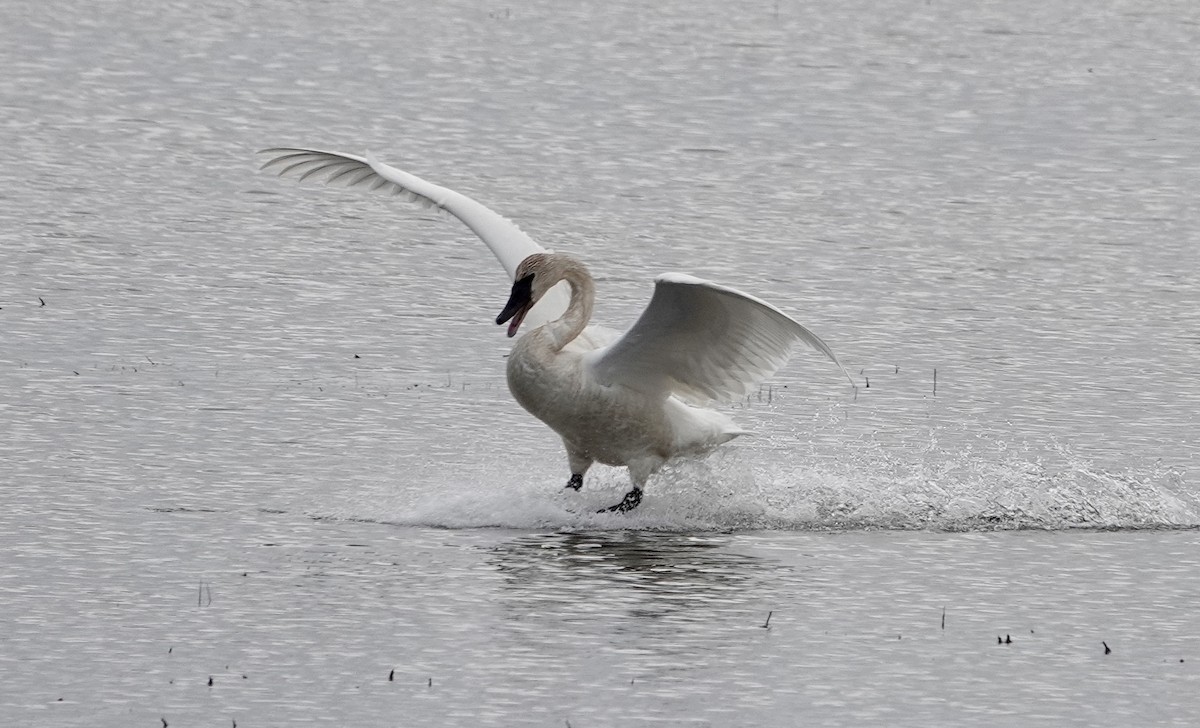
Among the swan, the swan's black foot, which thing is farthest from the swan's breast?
the swan's black foot

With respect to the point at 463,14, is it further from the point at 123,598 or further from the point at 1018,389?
the point at 123,598

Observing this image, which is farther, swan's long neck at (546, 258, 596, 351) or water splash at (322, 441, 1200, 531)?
swan's long neck at (546, 258, 596, 351)

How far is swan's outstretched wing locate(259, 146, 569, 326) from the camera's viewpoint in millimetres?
11250

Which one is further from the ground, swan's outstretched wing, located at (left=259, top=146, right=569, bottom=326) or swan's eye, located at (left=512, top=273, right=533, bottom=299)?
swan's eye, located at (left=512, top=273, right=533, bottom=299)

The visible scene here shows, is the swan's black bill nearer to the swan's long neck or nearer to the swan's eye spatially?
the swan's eye

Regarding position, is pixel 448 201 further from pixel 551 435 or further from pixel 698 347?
pixel 698 347

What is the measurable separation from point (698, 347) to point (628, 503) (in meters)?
0.74

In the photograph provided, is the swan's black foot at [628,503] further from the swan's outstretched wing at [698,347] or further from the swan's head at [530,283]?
the swan's head at [530,283]

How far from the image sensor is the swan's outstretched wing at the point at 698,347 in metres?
9.78

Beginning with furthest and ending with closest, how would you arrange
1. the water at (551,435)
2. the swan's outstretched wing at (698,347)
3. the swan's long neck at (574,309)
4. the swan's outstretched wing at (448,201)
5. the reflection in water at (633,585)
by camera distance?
the swan's outstretched wing at (448,201), the swan's long neck at (574,309), the swan's outstretched wing at (698,347), the reflection in water at (633,585), the water at (551,435)

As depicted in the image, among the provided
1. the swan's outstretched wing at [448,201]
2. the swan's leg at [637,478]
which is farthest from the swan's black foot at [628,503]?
the swan's outstretched wing at [448,201]

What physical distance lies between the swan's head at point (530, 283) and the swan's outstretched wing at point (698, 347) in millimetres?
423

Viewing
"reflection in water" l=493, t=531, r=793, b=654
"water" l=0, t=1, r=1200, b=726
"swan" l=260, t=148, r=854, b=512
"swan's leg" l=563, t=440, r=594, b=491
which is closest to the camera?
"water" l=0, t=1, r=1200, b=726

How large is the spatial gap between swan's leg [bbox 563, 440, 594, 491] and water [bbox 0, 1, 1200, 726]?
8 centimetres
